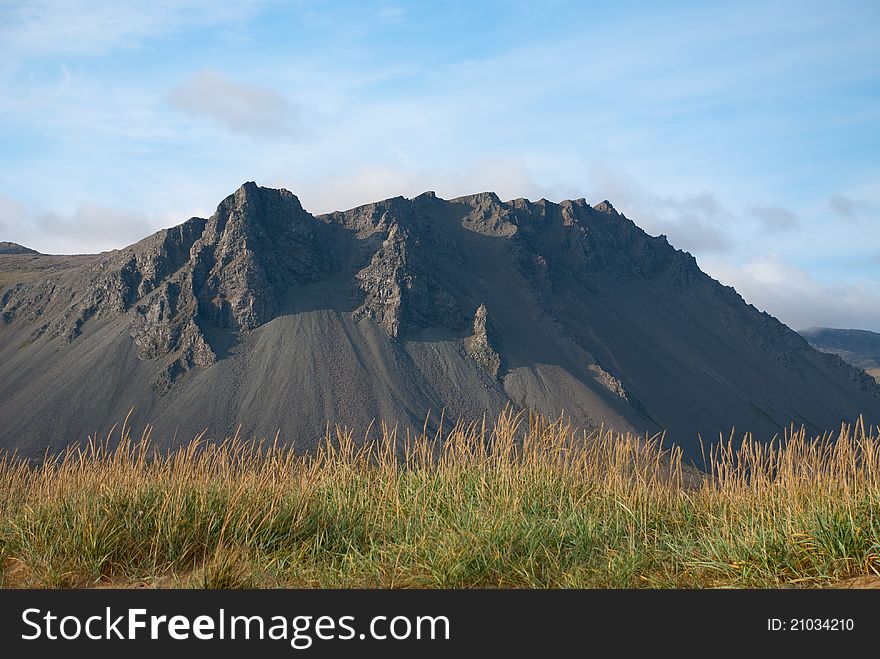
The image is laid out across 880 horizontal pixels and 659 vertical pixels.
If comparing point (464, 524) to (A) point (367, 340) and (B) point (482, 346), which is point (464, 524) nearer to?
(A) point (367, 340)

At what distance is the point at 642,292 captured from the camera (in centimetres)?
12231

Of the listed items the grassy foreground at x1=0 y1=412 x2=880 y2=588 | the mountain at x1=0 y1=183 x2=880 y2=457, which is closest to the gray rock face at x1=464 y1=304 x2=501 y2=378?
the mountain at x1=0 y1=183 x2=880 y2=457

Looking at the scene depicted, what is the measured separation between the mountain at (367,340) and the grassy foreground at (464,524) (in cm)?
4850

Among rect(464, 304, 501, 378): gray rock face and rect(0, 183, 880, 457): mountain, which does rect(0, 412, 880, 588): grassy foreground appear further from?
rect(464, 304, 501, 378): gray rock face

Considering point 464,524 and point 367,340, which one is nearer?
point 464,524

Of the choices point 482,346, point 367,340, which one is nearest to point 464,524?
point 367,340

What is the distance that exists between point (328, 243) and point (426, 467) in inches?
3649

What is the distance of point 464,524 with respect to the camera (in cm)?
598

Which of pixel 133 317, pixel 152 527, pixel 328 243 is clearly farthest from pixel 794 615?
pixel 328 243

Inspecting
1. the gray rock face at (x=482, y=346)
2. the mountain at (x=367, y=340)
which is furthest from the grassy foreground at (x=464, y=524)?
the gray rock face at (x=482, y=346)

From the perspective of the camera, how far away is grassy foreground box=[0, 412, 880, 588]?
5254mm

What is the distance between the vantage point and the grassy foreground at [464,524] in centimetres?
525

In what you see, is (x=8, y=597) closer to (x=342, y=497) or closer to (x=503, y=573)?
(x=342, y=497)

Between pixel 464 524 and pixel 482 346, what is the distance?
76939 mm
